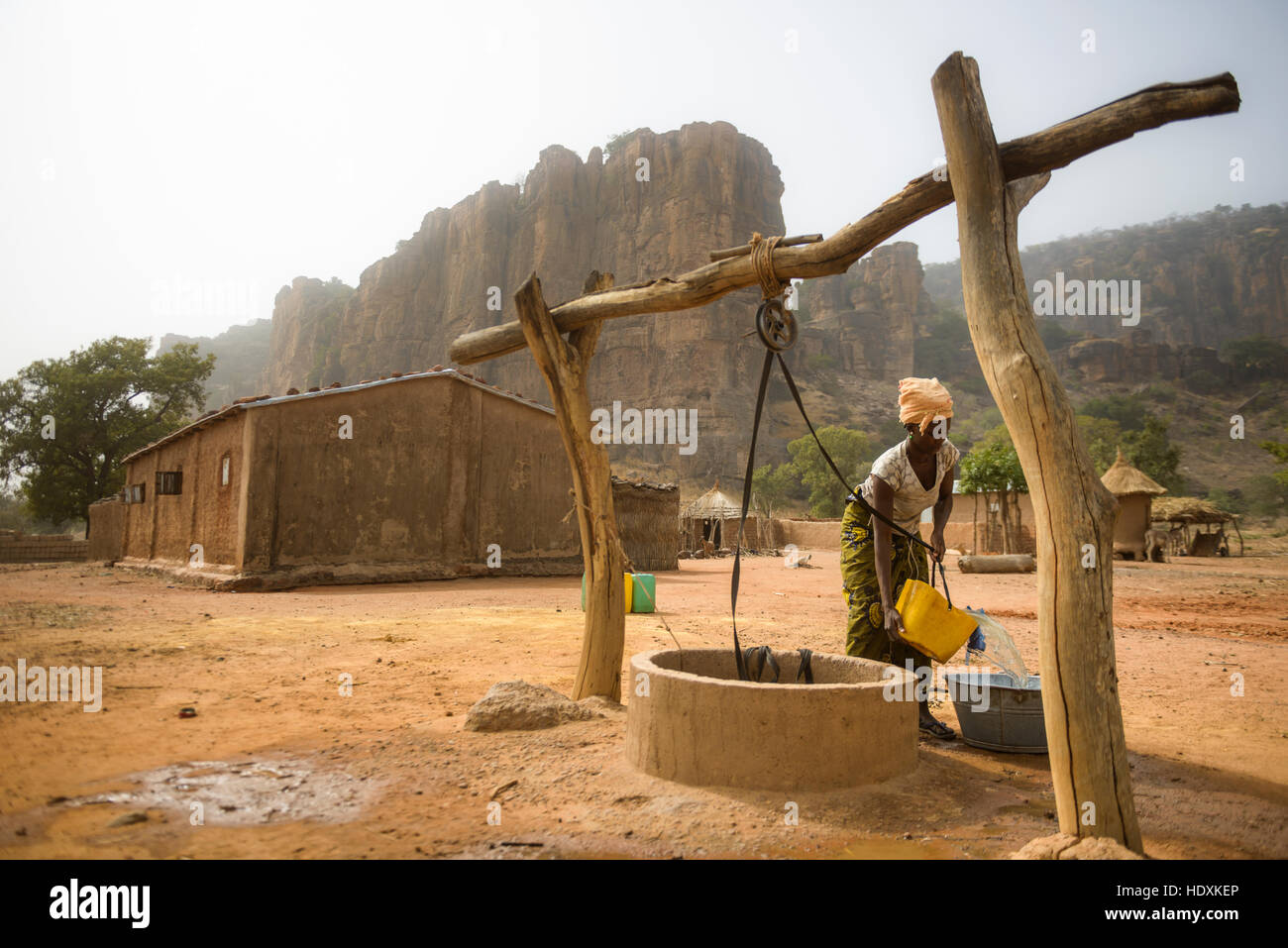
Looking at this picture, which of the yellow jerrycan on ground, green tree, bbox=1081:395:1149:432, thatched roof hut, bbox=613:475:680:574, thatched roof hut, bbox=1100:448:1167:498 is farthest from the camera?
green tree, bbox=1081:395:1149:432

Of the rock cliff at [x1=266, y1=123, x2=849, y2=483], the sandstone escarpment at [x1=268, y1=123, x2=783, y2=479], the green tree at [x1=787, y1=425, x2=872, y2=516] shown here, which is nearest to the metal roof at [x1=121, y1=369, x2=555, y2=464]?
the green tree at [x1=787, y1=425, x2=872, y2=516]

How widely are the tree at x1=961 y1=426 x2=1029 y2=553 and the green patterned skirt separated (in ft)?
66.2

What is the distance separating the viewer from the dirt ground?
248 cm

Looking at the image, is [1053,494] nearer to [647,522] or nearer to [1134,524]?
[647,522]

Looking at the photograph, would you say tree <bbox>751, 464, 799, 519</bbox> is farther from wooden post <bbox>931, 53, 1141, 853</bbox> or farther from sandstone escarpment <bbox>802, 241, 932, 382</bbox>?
wooden post <bbox>931, 53, 1141, 853</bbox>

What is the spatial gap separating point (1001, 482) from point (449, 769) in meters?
22.9

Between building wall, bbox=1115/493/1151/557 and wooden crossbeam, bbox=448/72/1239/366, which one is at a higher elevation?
wooden crossbeam, bbox=448/72/1239/366

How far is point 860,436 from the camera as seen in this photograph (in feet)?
162

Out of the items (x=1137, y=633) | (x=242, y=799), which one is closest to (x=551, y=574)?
(x=1137, y=633)

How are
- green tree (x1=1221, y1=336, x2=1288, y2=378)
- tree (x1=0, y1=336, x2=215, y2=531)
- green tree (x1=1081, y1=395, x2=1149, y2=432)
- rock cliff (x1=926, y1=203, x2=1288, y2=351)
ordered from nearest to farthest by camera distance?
tree (x1=0, y1=336, x2=215, y2=531) → green tree (x1=1081, y1=395, x2=1149, y2=432) → green tree (x1=1221, y1=336, x2=1288, y2=378) → rock cliff (x1=926, y1=203, x2=1288, y2=351)

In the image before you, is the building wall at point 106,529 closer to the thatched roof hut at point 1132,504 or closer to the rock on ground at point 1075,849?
the rock on ground at point 1075,849

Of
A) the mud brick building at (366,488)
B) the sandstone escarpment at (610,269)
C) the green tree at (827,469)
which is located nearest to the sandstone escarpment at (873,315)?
the sandstone escarpment at (610,269)

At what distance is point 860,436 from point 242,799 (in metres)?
49.6
